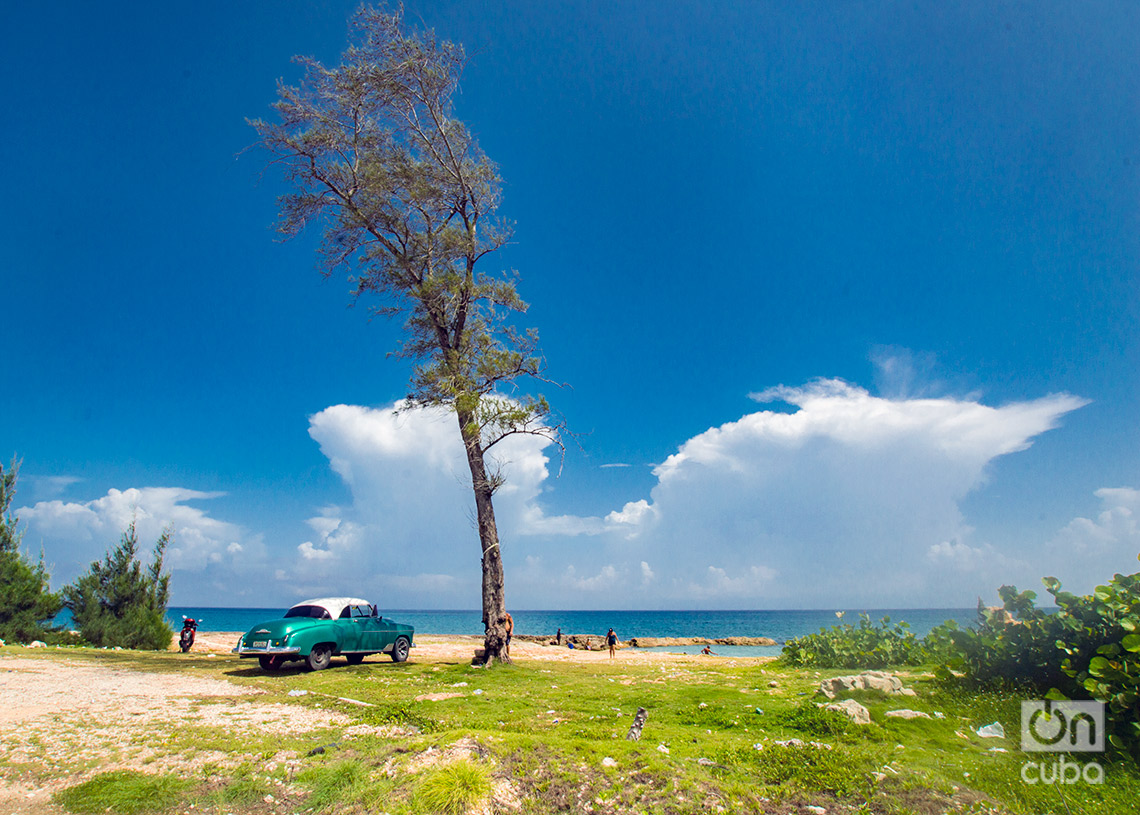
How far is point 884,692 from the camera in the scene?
995 cm

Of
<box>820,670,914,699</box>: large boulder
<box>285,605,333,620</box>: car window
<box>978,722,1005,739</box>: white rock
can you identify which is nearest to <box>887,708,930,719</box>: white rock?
<box>978,722,1005,739</box>: white rock

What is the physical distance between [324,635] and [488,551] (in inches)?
205

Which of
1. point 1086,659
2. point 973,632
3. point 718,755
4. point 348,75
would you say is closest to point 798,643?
point 973,632

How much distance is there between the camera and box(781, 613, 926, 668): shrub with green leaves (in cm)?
1675

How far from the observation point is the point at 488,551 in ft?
59.4

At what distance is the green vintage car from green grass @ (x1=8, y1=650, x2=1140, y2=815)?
5.47 metres

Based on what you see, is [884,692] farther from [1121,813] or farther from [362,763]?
[362,763]

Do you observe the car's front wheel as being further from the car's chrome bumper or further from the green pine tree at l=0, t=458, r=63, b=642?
the green pine tree at l=0, t=458, r=63, b=642

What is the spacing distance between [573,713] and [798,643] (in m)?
12.2

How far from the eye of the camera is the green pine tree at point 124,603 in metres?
24.4

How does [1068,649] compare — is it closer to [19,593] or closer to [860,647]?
[860,647]

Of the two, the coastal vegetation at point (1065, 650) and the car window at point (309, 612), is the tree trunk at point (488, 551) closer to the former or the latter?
the car window at point (309, 612)

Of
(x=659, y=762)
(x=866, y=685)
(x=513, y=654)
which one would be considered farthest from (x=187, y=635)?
(x=866, y=685)

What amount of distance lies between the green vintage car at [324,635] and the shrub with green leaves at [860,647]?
43.7ft
